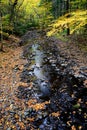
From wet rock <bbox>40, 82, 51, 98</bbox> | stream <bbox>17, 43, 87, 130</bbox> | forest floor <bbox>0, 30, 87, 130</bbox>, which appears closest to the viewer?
stream <bbox>17, 43, 87, 130</bbox>

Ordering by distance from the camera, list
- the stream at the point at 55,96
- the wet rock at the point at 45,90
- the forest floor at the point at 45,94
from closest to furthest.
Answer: the stream at the point at 55,96, the forest floor at the point at 45,94, the wet rock at the point at 45,90

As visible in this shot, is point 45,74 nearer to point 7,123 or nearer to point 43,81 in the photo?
point 43,81

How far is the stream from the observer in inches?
287

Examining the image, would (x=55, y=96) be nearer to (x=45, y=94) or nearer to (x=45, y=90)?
(x=45, y=94)

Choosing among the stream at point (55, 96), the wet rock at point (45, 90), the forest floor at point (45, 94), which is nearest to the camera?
the stream at point (55, 96)

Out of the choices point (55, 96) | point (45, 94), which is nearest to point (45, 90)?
point (45, 94)

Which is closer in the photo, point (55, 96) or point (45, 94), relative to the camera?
point (55, 96)

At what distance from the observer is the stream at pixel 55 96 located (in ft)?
23.9

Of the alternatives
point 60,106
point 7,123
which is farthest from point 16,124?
point 60,106

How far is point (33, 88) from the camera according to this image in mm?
10461

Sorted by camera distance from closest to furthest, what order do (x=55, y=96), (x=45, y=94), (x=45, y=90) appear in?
(x=55, y=96)
(x=45, y=94)
(x=45, y=90)

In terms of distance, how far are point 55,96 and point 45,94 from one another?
1.87 feet

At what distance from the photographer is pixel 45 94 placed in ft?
31.7

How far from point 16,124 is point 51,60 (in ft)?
27.6
